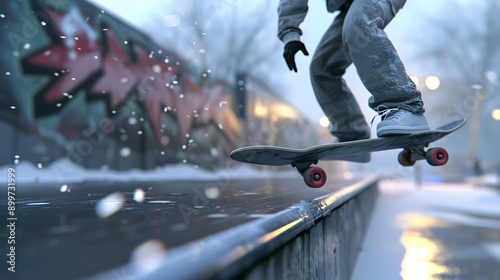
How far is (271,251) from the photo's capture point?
0.86m

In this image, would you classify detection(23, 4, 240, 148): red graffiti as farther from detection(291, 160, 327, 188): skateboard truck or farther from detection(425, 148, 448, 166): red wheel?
detection(425, 148, 448, 166): red wheel

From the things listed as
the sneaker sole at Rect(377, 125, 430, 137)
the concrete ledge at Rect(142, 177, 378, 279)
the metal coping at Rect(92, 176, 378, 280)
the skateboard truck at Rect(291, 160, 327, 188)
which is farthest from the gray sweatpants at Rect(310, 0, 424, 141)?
the metal coping at Rect(92, 176, 378, 280)

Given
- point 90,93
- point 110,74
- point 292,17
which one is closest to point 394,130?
point 292,17

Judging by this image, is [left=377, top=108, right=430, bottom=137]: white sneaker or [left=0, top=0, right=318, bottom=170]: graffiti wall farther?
[left=0, top=0, right=318, bottom=170]: graffiti wall

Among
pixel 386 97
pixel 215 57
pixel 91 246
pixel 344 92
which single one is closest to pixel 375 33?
pixel 386 97

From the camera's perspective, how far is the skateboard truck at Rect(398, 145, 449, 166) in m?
2.20

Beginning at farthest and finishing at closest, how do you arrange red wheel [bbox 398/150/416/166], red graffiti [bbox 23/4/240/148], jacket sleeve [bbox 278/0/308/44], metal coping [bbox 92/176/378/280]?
red graffiti [bbox 23/4/240/148] < red wheel [bbox 398/150/416/166] < jacket sleeve [bbox 278/0/308/44] < metal coping [bbox 92/176/378/280]

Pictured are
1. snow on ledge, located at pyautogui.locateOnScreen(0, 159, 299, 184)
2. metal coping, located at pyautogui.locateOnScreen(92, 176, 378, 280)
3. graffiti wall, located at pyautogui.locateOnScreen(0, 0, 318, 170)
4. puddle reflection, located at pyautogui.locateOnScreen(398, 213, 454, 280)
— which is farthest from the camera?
graffiti wall, located at pyautogui.locateOnScreen(0, 0, 318, 170)

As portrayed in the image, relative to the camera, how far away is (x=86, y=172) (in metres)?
6.31

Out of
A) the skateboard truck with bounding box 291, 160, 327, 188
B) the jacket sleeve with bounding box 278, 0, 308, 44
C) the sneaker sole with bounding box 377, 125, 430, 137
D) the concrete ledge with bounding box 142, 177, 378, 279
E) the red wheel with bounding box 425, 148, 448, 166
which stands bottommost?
the concrete ledge with bounding box 142, 177, 378, 279

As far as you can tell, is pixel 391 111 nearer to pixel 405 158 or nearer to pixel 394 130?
pixel 394 130

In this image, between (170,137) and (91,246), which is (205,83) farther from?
(91,246)

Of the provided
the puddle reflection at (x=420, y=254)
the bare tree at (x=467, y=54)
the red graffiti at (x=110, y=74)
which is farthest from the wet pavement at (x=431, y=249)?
the bare tree at (x=467, y=54)

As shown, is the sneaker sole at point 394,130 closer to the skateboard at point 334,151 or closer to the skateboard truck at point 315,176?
the skateboard at point 334,151
